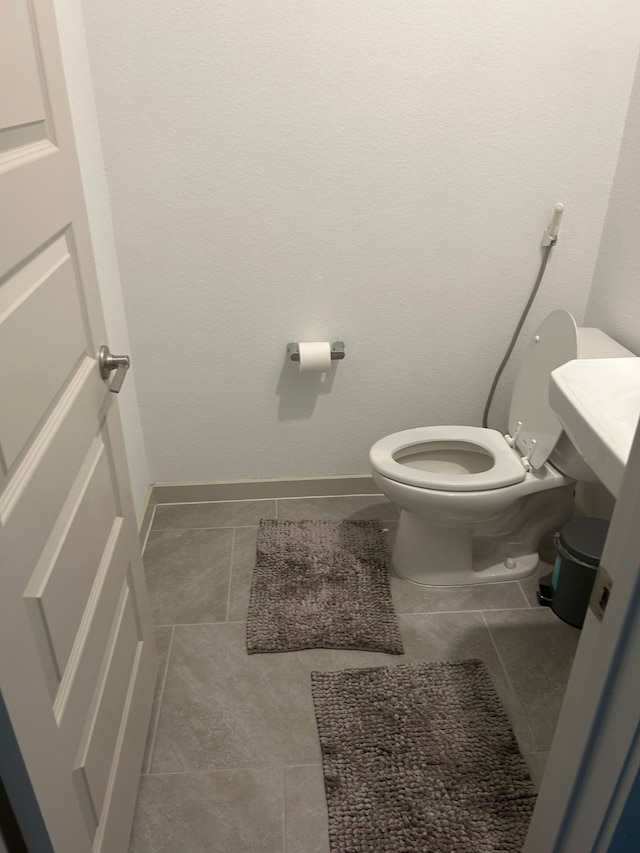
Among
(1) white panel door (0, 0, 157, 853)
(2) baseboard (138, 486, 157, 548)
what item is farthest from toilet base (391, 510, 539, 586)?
(1) white panel door (0, 0, 157, 853)

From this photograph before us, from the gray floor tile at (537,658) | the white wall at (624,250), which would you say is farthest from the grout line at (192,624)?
the white wall at (624,250)

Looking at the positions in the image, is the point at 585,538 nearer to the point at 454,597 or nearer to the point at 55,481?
the point at 454,597

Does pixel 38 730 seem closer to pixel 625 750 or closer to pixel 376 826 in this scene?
pixel 625 750

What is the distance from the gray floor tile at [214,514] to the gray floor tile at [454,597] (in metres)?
0.60

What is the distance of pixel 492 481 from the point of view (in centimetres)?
190

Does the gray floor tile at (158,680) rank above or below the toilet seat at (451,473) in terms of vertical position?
below

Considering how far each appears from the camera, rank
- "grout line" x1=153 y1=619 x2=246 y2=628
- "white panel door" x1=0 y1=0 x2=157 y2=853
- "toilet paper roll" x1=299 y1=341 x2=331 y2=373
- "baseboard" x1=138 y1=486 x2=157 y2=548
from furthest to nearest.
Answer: "baseboard" x1=138 y1=486 x2=157 y2=548, "toilet paper roll" x1=299 y1=341 x2=331 y2=373, "grout line" x1=153 y1=619 x2=246 y2=628, "white panel door" x1=0 y1=0 x2=157 y2=853

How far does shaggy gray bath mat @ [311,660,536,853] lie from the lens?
1.41 metres

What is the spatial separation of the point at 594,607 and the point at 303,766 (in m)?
1.09

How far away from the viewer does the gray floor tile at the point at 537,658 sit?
167cm

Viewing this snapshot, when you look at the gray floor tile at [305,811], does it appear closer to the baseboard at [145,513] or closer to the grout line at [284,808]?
the grout line at [284,808]

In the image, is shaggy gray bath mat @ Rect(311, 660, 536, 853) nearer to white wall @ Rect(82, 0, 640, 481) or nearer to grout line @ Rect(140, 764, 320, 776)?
grout line @ Rect(140, 764, 320, 776)

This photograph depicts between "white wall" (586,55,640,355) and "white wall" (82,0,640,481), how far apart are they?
43 millimetres

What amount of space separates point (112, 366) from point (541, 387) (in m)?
1.28
